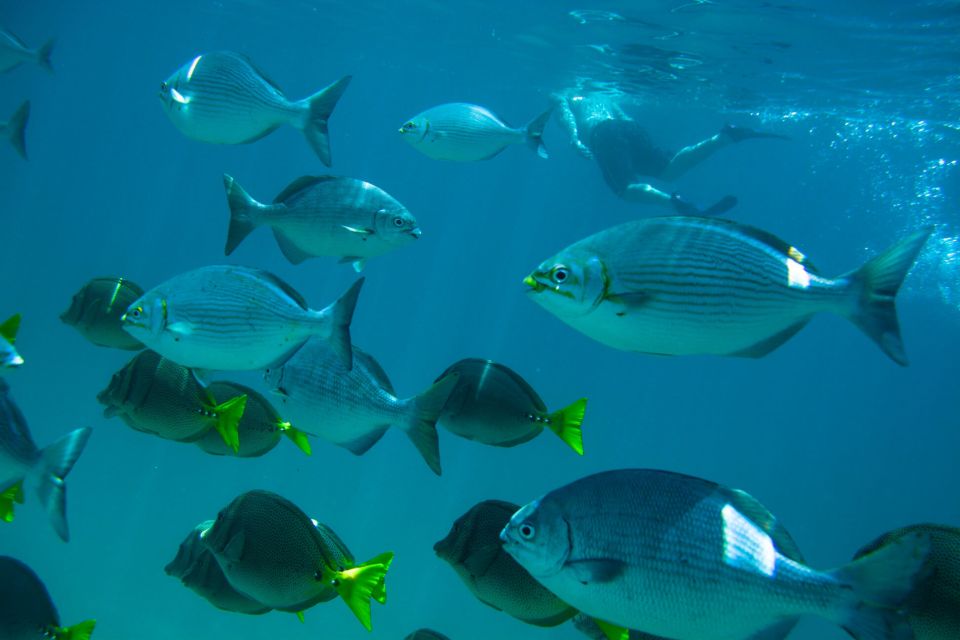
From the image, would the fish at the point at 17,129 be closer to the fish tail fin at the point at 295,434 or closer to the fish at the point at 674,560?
A: the fish tail fin at the point at 295,434

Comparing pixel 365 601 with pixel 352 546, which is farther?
pixel 352 546

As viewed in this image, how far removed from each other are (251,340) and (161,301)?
402 mm

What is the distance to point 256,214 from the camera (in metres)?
3.13

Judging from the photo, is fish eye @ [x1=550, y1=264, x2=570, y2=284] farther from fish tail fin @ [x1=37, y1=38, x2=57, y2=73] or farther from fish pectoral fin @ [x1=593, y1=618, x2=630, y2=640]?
fish tail fin @ [x1=37, y1=38, x2=57, y2=73]

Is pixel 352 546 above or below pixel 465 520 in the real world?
below

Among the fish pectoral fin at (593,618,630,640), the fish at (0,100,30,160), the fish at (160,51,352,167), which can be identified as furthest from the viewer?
the fish at (0,100,30,160)

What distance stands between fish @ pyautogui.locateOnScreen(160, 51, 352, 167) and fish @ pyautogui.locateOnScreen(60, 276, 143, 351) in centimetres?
109

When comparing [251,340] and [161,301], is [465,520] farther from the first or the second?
[161,301]

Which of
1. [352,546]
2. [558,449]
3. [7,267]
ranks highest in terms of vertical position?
[558,449]

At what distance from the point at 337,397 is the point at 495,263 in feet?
150

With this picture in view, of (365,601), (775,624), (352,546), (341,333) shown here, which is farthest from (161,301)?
(352,546)

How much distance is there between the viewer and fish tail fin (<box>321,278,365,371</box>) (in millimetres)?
2498

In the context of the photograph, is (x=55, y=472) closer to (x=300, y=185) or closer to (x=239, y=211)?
(x=239, y=211)

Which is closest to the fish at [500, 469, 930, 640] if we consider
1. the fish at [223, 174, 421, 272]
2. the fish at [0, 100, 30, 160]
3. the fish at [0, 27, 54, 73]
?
the fish at [223, 174, 421, 272]
